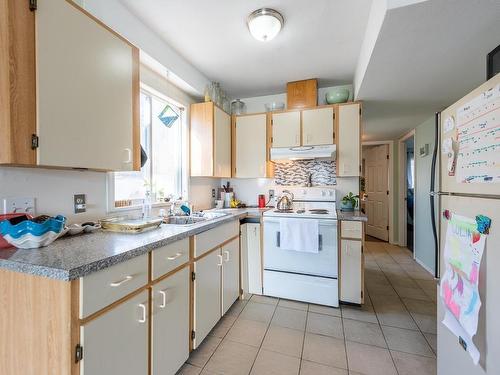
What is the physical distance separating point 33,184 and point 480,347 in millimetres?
2236

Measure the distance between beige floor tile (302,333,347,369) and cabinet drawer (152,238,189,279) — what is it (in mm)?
1139

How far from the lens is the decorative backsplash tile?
9.44 feet

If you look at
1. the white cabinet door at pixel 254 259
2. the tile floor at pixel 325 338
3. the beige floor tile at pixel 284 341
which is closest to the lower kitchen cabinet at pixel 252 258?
the white cabinet door at pixel 254 259

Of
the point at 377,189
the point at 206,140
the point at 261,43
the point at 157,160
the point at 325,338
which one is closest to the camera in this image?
the point at 325,338

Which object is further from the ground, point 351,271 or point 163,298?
point 163,298

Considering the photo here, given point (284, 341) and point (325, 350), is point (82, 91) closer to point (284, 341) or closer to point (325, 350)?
point (284, 341)

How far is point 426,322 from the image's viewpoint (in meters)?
2.05

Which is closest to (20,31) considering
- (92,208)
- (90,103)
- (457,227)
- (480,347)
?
(90,103)

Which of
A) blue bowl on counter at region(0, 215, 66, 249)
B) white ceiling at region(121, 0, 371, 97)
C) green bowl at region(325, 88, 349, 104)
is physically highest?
white ceiling at region(121, 0, 371, 97)

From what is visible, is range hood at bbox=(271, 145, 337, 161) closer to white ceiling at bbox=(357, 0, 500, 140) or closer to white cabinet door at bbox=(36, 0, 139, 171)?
white ceiling at bbox=(357, 0, 500, 140)

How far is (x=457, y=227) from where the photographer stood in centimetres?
108

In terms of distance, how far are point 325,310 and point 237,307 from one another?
0.86 m

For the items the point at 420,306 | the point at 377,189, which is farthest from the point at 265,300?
the point at 377,189

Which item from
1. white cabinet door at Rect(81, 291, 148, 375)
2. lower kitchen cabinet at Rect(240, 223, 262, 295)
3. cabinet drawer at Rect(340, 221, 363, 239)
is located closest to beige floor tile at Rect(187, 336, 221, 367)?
white cabinet door at Rect(81, 291, 148, 375)
